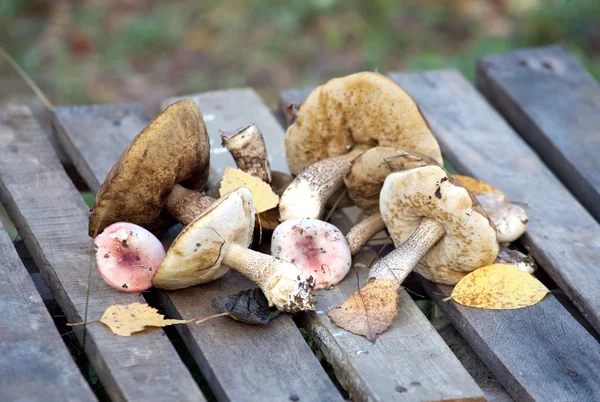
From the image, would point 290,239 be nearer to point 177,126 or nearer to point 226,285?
point 226,285

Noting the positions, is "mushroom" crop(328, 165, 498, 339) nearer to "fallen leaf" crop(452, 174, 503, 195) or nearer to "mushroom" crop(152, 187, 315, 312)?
"mushroom" crop(152, 187, 315, 312)

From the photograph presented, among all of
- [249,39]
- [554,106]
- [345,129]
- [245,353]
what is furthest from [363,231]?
[249,39]

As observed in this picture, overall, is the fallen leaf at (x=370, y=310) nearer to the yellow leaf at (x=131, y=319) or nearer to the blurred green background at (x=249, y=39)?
the yellow leaf at (x=131, y=319)

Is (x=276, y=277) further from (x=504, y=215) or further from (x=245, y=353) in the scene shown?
(x=504, y=215)

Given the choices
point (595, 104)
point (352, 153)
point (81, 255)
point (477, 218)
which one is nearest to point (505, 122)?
point (595, 104)

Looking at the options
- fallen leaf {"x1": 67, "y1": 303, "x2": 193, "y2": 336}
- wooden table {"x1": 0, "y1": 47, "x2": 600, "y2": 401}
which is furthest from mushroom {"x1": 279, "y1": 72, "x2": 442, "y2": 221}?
fallen leaf {"x1": 67, "y1": 303, "x2": 193, "y2": 336}
